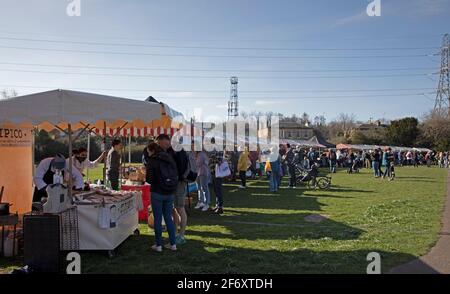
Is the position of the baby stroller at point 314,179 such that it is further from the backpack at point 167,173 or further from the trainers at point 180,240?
the backpack at point 167,173

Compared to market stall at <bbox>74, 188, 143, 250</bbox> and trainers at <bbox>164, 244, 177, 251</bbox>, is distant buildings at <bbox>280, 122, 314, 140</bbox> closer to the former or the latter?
trainers at <bbox>164, 244, 177, 251</bbox>

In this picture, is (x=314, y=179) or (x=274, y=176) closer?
(x=274, y=176)

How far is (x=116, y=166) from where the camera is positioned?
1055 cm

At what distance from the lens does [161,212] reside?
6.80 metres

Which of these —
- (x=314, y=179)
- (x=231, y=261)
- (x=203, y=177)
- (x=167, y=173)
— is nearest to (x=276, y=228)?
(x=231, y=261)

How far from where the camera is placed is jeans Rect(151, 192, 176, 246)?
22.0ft

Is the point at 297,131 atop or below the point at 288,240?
atop

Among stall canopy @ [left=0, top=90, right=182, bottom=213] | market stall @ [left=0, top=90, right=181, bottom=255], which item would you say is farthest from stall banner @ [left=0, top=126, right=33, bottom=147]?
market stall @ [left=0, top=90, right=181, bottom=255]

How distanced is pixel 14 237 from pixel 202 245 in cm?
313

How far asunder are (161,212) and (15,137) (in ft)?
13.9

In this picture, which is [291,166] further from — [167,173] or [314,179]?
[167,173]

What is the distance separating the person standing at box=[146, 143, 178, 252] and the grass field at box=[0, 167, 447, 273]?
450mm
